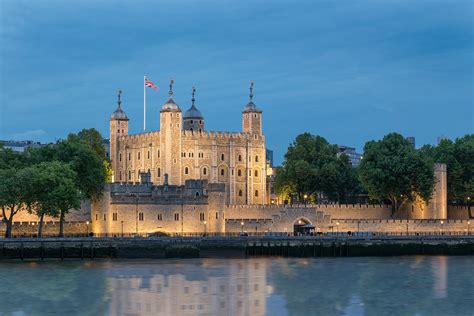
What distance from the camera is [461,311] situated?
182ft

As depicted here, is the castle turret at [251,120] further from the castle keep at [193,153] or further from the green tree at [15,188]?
the green tree at [15,188]

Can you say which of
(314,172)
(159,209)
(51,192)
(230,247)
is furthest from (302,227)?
(51,192)

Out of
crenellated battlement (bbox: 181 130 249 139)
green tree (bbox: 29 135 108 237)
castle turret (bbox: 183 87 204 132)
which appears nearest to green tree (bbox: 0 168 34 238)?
green tree (bbox: 29 135 108 237)

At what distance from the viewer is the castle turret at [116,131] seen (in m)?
119

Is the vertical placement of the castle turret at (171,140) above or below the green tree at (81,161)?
above

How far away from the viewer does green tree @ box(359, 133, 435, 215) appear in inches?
3780

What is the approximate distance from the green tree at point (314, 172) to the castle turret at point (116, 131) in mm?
18900

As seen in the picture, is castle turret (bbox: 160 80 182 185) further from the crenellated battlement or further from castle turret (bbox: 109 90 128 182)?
castle turret (bbox: 109 90 128 182)

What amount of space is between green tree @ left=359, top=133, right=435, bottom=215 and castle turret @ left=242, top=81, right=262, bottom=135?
20.6m

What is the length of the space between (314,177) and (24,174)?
34.1 meters

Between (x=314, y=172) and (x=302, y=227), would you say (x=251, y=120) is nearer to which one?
(x=314, y=172)

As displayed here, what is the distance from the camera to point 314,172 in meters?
105

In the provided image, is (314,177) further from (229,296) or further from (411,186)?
(229,296)

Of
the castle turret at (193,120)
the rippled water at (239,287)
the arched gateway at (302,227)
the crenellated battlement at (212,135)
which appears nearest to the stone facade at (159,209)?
the arched gateway at (302,227)
